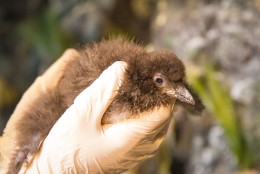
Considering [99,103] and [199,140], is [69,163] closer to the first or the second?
[99,103]

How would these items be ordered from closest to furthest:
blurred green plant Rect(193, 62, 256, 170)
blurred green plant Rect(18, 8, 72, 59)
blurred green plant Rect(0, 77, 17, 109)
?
blurred green plant Rect(193, 62, 256, 170) < blurred green plant Rect(18, 8, 72, 59) < blurred green plant Rect(0, 77, 17, 109)

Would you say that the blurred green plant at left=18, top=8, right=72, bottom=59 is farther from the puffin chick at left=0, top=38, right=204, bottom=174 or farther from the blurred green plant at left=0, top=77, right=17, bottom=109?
the puffin chick at left=0, top=38, right=204, bottom=174

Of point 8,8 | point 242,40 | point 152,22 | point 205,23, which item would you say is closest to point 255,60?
point 242,40

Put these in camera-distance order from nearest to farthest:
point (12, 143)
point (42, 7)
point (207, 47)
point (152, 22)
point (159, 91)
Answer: point (159, 91)
point (12, 143)
point (207, 47)
point (152, 22)
point (42, 7)

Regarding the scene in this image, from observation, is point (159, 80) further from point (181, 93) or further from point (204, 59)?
point (204, 59)

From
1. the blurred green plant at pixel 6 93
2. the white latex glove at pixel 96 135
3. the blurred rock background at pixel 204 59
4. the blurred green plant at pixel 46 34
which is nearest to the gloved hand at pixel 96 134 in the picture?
the white latex glove at pixel 96 135

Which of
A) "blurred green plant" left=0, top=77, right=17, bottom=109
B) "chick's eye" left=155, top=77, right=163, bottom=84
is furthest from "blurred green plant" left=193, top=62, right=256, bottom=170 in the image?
"blurred green plant" left=0, top=77, right=17, bottom=109

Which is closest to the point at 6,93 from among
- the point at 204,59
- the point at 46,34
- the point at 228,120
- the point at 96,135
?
the point at 46,34
